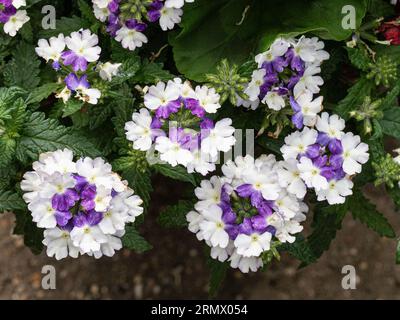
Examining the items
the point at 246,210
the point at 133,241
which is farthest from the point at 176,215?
the point at 246,210

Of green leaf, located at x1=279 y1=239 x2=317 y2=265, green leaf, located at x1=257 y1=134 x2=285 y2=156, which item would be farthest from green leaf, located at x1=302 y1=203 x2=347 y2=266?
green leaf, located at x1=257 y1=134 x2=285 y2=156

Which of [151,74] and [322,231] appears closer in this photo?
[151,74]

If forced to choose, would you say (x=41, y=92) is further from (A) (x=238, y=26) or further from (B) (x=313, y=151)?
(B) (x=313, y=151)

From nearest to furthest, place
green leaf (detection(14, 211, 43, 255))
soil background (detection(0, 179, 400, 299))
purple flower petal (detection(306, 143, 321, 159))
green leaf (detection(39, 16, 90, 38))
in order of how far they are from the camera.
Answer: purple flower petal (detection(306, 143, 321, 159))
green leaf (detection(39, 16, 90, 38))
green leaf (detection(14, 211, 43, 255))
soil background (detection(0, 179, 400, 299))

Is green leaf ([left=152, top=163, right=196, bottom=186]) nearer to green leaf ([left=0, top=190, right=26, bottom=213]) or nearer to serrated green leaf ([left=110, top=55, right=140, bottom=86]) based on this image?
serrated green leaf ([left=110, top=55, right=140, bottom=86])

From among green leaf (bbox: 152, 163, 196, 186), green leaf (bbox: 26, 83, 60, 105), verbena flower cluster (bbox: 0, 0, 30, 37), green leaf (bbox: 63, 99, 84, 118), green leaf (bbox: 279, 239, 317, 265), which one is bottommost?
green leaf (bbox: 279, 239, 317, 265)
